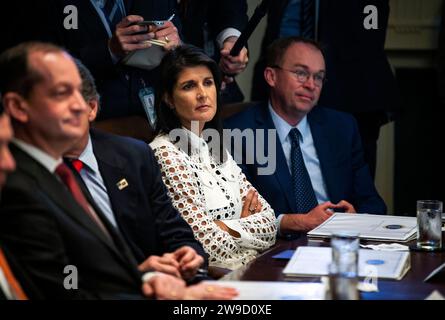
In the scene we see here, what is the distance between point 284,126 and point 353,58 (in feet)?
2.66

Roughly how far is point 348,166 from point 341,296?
1828mm

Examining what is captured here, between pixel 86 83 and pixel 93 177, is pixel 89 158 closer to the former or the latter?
pixel 93 177

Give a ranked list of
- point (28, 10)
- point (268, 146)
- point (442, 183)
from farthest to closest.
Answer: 1. point (442, 183)
2. point (268, 146)
3. point (28, 10)

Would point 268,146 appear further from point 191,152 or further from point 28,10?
point 28,10

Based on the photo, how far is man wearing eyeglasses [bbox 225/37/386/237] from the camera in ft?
11.4

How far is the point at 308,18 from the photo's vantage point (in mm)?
4227

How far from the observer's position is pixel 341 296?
187 centimetres

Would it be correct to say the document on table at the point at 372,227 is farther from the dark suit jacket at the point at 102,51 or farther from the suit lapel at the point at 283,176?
the dark suit jacket at the point at 102,51

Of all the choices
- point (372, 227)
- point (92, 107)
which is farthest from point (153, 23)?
point (372, 227)

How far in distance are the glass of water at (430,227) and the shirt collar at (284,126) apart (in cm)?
110

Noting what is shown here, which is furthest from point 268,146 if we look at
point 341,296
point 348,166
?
point 341,296

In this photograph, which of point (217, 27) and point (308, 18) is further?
point (308, 18)

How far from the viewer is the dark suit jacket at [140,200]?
241cm

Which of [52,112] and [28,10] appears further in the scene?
[28,10]
